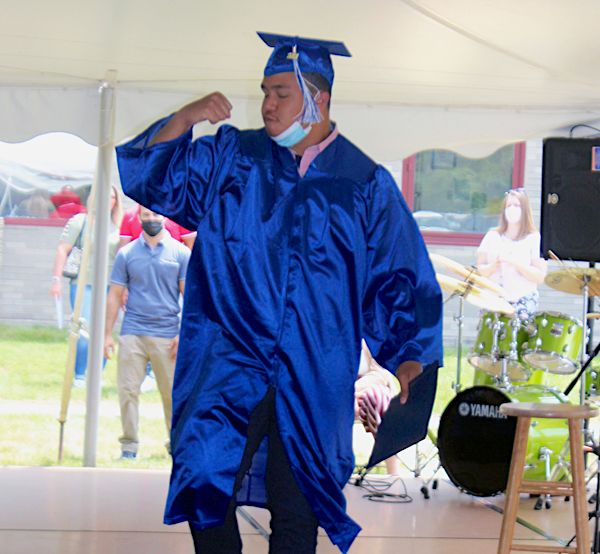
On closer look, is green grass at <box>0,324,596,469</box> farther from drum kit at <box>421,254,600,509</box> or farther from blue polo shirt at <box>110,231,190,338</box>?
blue polo shirt at <box>110,231,190,338</box>

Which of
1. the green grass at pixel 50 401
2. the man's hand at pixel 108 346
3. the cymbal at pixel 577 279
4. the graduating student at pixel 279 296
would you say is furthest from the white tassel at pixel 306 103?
the man's hand at pixel 108 346

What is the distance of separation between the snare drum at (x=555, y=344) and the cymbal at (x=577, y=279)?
7.9 inches

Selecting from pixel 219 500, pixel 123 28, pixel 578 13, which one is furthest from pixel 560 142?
pixel 219 500

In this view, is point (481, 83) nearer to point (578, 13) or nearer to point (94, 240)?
point (578, 13)

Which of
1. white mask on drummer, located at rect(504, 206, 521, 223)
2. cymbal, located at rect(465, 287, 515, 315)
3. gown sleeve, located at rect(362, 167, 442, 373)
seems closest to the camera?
gown sleeve, located at rect(362, 167, 442, 373)

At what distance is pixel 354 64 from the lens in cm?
378

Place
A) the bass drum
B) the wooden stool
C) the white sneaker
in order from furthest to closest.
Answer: the white sneaker
the bass drum
the wooden stool

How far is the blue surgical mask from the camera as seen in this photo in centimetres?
178

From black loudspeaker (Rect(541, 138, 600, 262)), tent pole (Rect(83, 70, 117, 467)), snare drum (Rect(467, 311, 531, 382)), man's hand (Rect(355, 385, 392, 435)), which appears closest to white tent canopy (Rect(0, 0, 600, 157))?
tent pole (Rect(83, 70, 117, 467))

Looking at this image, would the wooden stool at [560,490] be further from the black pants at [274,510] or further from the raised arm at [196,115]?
the raised arm at [196,115]

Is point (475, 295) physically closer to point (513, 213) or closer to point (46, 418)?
point (513, 213)

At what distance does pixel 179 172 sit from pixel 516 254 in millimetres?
3956

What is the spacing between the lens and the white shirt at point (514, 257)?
5289mm

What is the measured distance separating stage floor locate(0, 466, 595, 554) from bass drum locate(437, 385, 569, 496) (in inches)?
5.8
